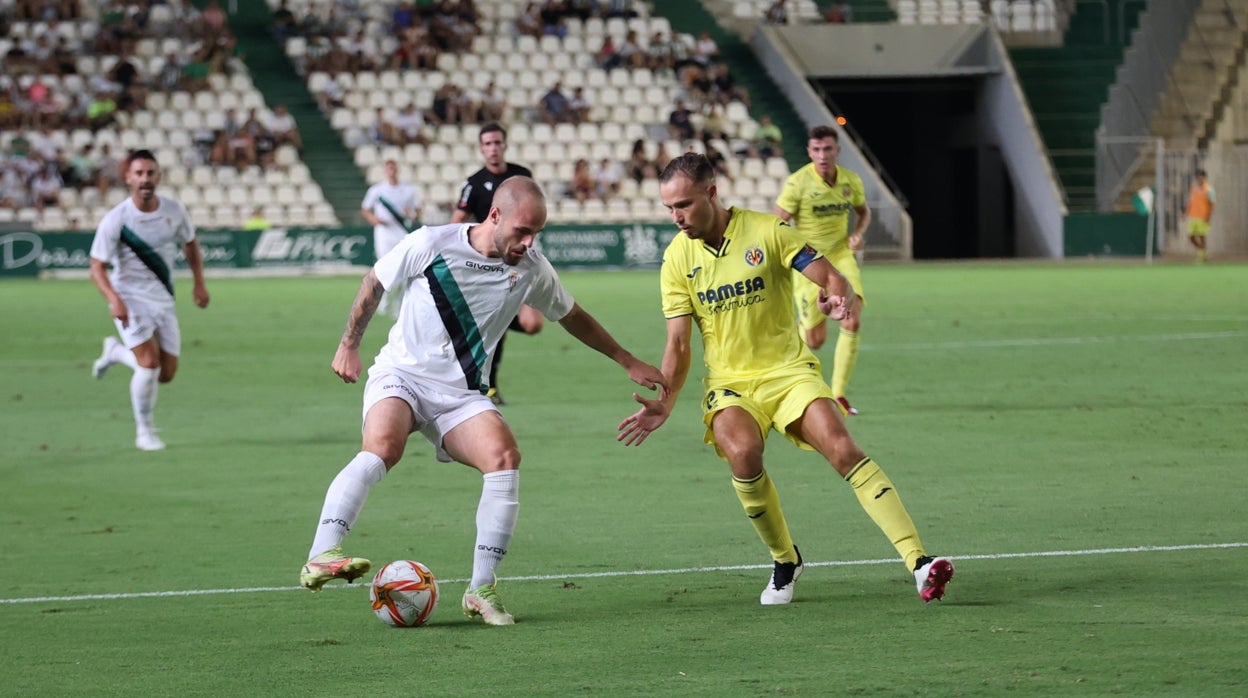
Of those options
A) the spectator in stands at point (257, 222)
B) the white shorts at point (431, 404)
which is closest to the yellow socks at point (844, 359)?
the white shorts at point (431, 404)

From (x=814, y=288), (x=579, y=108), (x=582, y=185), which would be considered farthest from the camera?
(x=579, y=108)

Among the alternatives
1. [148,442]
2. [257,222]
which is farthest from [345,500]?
[257,222]

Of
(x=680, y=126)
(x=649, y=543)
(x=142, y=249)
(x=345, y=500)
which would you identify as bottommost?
(x=680, y=126)

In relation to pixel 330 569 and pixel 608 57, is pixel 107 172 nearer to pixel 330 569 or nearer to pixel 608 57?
pixel 608 57

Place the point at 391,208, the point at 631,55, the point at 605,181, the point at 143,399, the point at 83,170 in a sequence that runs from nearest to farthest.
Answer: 1. the point at 143,399
2. the point at 391,208
3. the point at 83,170
4. the point at 605,181
5. the point at 631,55

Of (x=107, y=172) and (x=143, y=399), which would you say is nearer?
(x=143, y=399)

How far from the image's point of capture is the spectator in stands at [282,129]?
139 feet

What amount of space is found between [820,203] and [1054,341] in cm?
624

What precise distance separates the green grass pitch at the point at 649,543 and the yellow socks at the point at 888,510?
0.22 meters

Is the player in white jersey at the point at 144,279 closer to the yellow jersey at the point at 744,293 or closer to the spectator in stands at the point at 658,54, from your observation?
the yellow jersey at the point at 744,293

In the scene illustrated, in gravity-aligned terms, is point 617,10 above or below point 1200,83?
above

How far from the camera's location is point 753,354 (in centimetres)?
743

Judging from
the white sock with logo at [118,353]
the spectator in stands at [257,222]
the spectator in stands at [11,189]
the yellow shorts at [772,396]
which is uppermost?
the yellow shorts at [772,396]

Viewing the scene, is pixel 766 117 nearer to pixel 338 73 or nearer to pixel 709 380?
pixel 338 73
